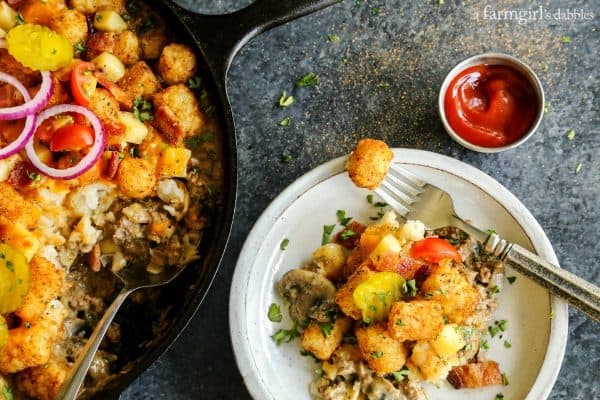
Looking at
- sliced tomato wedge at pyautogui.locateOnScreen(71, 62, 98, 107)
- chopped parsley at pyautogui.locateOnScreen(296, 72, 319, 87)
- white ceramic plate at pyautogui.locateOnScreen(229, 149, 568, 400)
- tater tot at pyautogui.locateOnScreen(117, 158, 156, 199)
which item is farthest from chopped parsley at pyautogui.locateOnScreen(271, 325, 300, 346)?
sliced tomato wedge at pyautogui.locateOnScreen(71, 62, 98, 107)

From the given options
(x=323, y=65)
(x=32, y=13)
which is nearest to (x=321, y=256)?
(x=323, y=65)

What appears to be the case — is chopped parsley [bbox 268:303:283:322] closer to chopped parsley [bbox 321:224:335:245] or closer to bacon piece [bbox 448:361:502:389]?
chopped parsley [bbox 321:224:335:245]

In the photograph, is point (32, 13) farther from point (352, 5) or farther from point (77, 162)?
point (352, 5)

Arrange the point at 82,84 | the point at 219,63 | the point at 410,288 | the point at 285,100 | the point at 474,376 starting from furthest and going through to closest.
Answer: the point at 285,100 < the point at 474,376 < the point at 410,288 < the point at 219,63 < the point at 82,84

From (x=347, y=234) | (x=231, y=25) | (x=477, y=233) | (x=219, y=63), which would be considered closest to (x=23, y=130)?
(x=219, y=63)

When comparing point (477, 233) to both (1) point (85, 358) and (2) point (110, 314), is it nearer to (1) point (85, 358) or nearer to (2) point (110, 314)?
(2) point (110, 314)

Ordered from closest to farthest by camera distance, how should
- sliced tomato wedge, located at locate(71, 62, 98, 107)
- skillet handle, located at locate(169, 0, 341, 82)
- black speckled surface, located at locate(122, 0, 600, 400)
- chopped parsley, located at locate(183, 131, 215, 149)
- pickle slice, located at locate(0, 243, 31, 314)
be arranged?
pickle slice, located at locate(0, 243, 31, 314) → sliced tomato wedge, located at locate(71, 62, 98, 107) → skillet handle, located at locate(169, 0, 341, 82) → chopped parsley, located at locate(183, 131, 215, 149) → black speckled surface, located at locate(122, 0, 600, 400)
